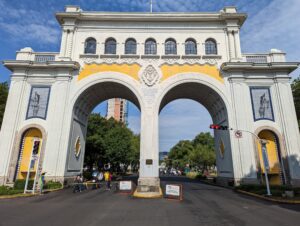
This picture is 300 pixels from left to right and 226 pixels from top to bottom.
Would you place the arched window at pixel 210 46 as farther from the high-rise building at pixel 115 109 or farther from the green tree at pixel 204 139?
the high-rise building at pixel 115 109

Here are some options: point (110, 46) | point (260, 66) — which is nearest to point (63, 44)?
point (110, 46)

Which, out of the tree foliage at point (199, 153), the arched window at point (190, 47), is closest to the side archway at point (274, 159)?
the arched window at point (190, 47)

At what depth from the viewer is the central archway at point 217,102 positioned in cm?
2428

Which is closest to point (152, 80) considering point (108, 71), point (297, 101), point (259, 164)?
point (108, 71)

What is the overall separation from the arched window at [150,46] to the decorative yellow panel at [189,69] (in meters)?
2.70

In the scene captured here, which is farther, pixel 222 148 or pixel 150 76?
pixel 222 148

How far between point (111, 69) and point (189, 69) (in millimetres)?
9599

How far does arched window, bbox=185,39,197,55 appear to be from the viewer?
26953 millimetres

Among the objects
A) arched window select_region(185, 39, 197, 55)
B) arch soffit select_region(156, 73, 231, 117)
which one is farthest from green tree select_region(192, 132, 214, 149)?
arched window select_region(185, 39, 197, 55)

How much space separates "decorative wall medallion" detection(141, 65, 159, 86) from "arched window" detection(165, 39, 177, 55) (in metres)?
3.41

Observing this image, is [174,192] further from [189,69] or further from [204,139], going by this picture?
[204,139]

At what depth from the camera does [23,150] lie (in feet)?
77.1

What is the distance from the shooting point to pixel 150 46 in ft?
88.8

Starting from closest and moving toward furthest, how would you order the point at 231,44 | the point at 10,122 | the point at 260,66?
the point at 10,122, the point at 260,66, the point at 231,44
